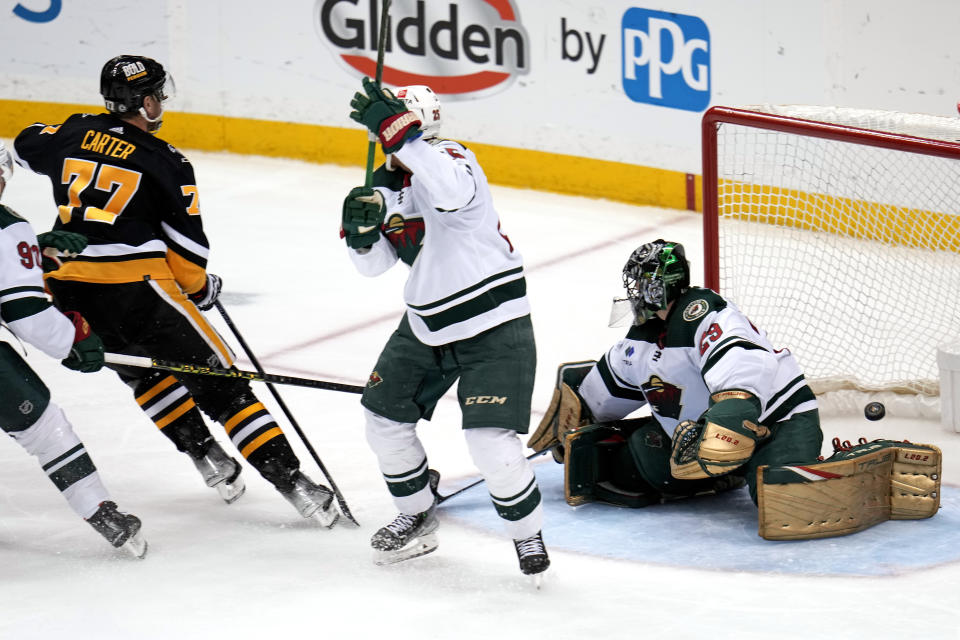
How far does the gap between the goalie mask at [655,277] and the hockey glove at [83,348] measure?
1.25 meters

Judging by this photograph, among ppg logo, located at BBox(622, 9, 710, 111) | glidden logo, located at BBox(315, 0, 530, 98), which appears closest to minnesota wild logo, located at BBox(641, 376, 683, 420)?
ppg logo, located at BBox(622, 9, 710, 111)

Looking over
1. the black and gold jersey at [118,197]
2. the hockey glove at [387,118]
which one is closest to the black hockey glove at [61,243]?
the black and gold jersey at [118,197]

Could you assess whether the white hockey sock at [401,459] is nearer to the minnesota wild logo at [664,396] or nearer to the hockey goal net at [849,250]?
the minnesota wild logo at [664,396]

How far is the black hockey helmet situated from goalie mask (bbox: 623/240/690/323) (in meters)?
1.25

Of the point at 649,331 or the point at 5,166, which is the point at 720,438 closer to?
the point at 649,331

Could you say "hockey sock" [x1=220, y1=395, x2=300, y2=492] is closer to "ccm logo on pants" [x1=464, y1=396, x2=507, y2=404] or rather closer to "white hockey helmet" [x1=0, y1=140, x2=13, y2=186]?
"ccm logo on pants" [x1=464, y1=396, x2=507, y2=404]

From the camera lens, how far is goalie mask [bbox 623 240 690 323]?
344 centimetres

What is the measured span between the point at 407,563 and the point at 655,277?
90cm

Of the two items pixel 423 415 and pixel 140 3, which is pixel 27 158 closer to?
pixel 423 415

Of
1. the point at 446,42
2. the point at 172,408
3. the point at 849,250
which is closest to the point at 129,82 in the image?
the point at 172,408

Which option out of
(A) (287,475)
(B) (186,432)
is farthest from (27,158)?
(A) (287,475)

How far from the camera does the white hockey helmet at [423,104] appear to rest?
303 centimetres

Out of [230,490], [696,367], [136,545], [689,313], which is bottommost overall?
[230,490]

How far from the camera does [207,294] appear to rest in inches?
146
